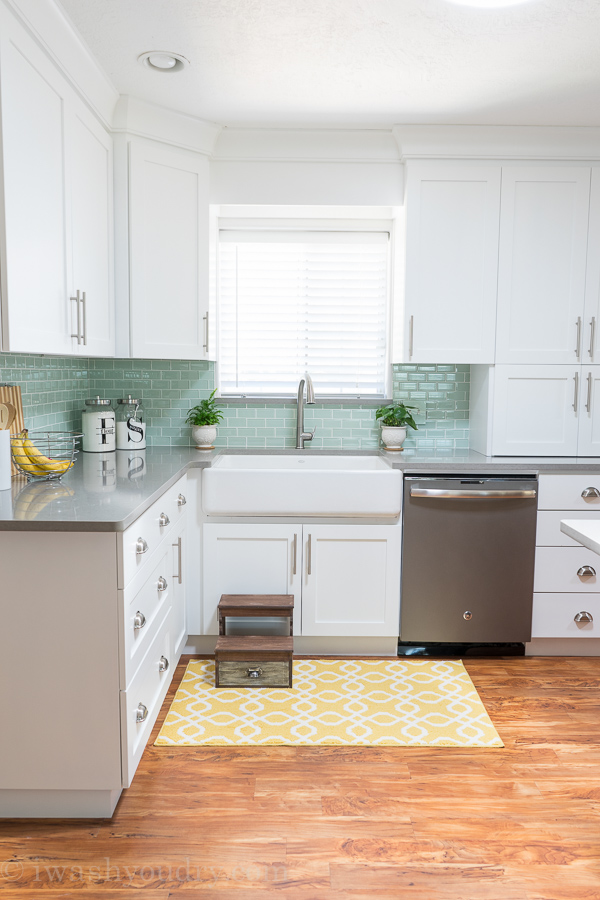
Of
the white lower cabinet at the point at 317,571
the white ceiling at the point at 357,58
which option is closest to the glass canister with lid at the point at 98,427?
the white lower cabinet at the point at 317,571

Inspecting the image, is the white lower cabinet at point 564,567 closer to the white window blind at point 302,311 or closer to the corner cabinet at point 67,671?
the white window blind at point 302,311

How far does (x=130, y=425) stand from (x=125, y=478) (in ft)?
2.90

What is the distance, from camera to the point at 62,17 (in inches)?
81.3

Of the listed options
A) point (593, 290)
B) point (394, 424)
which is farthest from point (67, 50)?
point (593, 290)

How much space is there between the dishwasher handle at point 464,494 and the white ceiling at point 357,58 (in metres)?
1.66

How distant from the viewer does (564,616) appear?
2.99 meters

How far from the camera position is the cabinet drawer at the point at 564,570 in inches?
117

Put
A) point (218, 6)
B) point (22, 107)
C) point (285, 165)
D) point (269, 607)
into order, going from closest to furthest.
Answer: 1. point (22, 107)
2. point (218, 6)
3. point (269, 607)
4. point (285, 165)

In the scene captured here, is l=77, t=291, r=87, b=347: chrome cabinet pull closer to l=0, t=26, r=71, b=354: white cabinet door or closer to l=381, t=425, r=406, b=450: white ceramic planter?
l=0, t=26, r=71, b=354: white cabinet door

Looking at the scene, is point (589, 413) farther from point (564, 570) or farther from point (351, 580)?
point (351, 580)

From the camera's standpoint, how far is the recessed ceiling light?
2.36 m

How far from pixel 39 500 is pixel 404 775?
1452mm

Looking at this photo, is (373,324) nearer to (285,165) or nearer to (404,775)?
(285,165)

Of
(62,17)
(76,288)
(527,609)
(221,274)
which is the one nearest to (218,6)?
(62,17)
